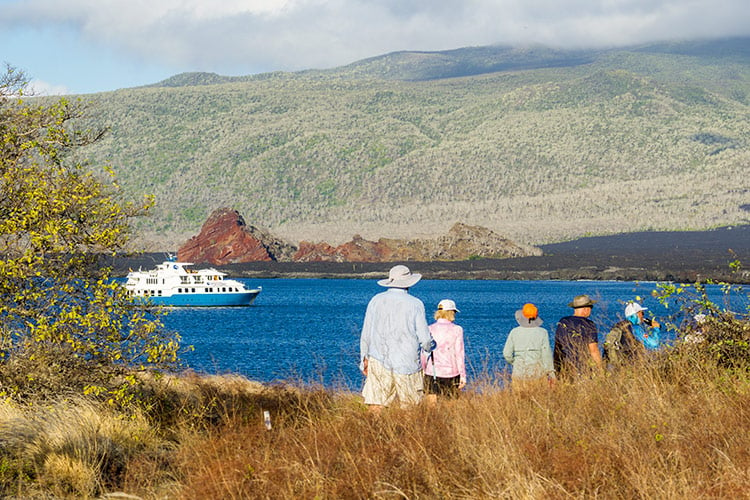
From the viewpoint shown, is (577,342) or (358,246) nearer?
(577,342)

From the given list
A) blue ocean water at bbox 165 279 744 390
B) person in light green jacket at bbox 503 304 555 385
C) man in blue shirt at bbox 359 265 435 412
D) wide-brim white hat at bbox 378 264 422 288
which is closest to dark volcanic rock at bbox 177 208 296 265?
blue ocean water at bbox 165 279 744 390

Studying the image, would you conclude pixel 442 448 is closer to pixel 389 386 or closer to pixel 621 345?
pixel 389 386

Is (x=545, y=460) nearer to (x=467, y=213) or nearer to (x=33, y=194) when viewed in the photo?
(x=33, y=194)

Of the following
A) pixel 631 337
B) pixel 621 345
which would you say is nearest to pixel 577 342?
pixel 621 345

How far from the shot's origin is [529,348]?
1184cm

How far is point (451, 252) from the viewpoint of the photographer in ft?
550

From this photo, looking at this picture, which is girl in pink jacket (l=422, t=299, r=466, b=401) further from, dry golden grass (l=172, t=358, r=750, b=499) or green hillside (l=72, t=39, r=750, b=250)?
green hillside (l=72, t=39, r=750, b=250)

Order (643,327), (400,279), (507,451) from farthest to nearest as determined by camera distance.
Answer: (643,327)
(400,279)
(507,451)

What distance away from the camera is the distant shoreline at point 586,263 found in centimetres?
13438

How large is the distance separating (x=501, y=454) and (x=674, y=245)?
153648 mm

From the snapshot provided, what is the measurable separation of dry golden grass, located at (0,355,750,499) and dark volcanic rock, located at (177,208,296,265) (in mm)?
153811

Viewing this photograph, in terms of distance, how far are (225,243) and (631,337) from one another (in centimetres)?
15406

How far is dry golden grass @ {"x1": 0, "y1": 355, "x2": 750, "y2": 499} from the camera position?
7059mm

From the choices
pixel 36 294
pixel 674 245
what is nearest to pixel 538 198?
pixel 674 245
